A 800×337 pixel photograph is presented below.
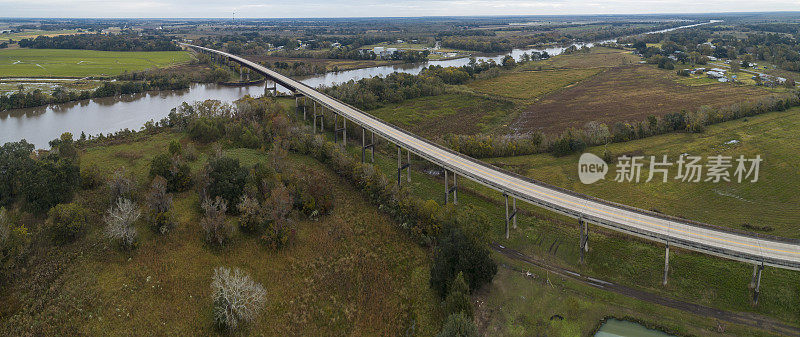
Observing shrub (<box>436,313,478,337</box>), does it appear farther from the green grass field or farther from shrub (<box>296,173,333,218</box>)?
the green grass field

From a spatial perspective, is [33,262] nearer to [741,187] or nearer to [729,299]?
[729,299]

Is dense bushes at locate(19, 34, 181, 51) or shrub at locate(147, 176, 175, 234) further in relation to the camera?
dense bushes at locate(19, 34, 181, 51)

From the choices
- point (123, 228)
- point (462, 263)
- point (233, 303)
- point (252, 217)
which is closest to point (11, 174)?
point (123, 228)

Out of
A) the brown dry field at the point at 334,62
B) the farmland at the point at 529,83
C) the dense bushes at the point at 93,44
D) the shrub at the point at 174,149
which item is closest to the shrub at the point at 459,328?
the shrub at the point at 174,149

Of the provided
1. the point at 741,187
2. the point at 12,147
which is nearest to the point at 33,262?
the point at 12,147

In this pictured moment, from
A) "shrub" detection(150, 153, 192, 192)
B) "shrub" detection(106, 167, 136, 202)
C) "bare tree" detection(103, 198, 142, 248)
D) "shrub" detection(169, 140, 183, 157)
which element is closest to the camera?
"bare tree" detection(103, 198, 142, 248)

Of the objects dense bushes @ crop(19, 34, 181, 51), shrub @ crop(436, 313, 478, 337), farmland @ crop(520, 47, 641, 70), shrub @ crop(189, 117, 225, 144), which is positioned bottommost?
shrub @ crop(436, 313, 478, 337)

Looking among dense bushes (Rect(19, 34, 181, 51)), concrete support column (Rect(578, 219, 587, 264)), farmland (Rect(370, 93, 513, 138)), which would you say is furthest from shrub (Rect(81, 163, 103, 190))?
dense bushes (Rect(19, 34, 181, 51))

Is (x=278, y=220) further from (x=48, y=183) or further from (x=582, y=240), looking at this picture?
(x=582, y=240)
